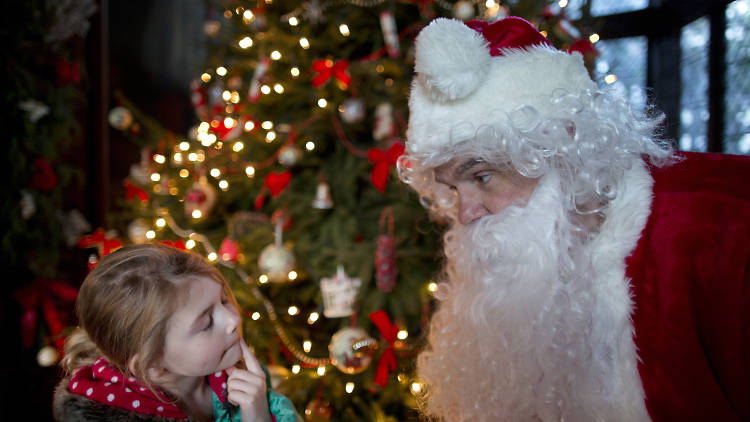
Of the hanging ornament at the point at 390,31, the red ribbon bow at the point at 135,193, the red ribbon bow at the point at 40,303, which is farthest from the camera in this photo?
the red ribbon bow at the point at 135,193

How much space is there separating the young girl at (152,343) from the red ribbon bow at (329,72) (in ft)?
3.70

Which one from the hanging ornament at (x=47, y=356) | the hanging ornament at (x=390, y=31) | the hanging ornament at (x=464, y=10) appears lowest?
the hanging ornament at (x=47, y=356)

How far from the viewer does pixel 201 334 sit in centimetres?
122

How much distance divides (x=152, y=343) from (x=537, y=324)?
36.3 inches

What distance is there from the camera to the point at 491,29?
1345 millimetres

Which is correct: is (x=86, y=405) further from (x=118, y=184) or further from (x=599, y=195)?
(x=118, y=184)

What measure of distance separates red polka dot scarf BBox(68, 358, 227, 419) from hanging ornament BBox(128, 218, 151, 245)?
4.59 ft

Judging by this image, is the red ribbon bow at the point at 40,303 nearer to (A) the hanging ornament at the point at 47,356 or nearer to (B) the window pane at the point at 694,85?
(A) the hanging ornament at the point at 47,356

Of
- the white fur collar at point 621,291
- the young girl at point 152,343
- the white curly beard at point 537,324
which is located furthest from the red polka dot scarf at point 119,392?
the white fur collar at point 621,291

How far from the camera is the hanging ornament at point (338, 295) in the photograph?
2.08m

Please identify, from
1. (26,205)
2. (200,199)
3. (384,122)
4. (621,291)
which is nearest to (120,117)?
(26,205)

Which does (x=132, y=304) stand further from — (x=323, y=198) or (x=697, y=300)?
(x=697, y=300)

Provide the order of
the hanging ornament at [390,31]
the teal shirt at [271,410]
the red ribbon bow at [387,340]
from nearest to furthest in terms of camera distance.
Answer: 1. the teal shirt at [271,410]
2. the red ribbon bow at [387,340]
3. the hanging ornament at [390,31]

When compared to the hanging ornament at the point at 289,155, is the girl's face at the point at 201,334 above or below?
below
